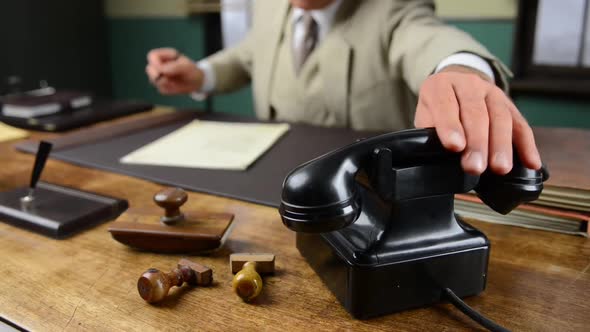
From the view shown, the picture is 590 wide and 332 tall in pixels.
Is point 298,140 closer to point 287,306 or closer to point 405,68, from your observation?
point 405,68

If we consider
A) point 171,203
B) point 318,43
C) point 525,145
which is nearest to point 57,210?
point 171,203

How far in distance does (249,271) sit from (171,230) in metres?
0.12

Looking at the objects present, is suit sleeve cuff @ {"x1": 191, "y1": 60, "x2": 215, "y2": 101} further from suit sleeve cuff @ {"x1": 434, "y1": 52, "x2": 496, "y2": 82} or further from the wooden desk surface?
Result: the wooden desk surface

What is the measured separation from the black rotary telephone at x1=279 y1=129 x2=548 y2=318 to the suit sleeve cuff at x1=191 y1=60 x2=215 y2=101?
1.13 m

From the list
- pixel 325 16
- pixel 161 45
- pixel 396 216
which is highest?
pixel 325 16

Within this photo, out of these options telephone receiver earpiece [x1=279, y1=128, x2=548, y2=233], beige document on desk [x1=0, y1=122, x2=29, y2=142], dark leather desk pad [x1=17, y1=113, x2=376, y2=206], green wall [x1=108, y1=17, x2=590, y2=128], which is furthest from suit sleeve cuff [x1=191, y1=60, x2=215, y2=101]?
green wall [x1=108, y1=17, x2=590, y2=128]

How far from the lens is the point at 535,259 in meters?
0.57

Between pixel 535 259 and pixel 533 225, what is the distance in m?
0.09

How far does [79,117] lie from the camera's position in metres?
1.30

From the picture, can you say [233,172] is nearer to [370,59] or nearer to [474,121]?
[474,121]

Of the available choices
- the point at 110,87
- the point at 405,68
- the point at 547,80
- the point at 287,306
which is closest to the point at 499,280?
the point at 287,306

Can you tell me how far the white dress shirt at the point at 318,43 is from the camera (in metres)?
0.85

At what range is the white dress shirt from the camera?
2.79ft

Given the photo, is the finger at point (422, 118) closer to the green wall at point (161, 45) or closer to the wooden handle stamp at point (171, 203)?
the wooden handle stamp at point (171, 203)
